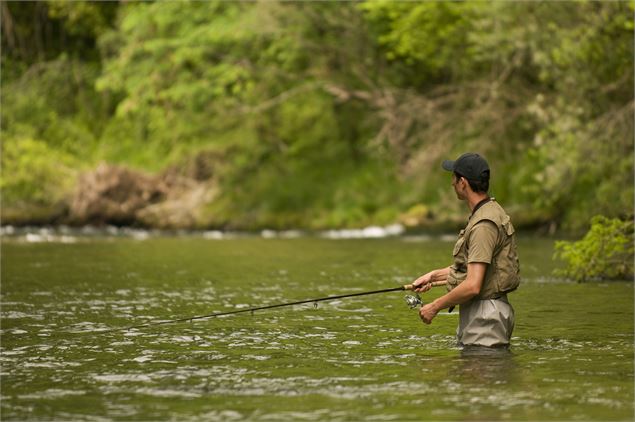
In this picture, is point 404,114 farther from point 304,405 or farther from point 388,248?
point 304,405

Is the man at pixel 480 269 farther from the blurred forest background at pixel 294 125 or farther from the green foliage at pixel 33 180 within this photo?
the green foliage at pixel 33 180

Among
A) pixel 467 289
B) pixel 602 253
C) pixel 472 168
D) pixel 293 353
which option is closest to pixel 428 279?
pixel 467 289

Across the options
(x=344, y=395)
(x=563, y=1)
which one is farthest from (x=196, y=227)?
(x=344, y=395)

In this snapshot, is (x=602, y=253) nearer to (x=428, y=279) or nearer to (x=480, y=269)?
(x=428, y=279)

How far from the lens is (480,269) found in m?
9.84

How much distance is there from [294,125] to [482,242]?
90.6 feet

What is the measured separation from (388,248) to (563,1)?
565cm

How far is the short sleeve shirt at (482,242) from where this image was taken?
32.2 ft

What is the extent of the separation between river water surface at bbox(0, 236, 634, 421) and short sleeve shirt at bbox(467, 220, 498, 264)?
0.76 m

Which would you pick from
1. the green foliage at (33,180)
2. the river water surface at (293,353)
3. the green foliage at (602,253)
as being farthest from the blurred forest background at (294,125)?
the river water surface at (293,353)

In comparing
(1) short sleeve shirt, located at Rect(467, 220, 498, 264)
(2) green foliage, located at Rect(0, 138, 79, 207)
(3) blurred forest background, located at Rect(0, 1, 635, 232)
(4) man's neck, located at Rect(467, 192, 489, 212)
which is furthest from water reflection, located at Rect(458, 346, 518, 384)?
(2) green foliage, located at Rect(0, 138, 79, 207)

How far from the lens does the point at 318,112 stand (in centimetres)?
3678

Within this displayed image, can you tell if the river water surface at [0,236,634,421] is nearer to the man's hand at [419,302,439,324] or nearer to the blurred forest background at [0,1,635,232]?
the man's hand at [419,302,439,324]

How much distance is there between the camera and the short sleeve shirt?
981cm
